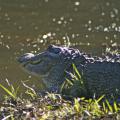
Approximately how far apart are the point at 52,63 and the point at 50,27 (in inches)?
200

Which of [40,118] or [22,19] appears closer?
[40,118]

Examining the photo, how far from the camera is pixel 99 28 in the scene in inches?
445

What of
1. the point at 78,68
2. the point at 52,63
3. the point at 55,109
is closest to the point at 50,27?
the point at 52,63

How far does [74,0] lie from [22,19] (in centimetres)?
287

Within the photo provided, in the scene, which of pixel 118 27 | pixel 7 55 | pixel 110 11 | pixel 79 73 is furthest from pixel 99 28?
pixel 79 73

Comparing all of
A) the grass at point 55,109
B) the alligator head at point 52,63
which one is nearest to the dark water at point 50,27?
the alligator head at point 52,63

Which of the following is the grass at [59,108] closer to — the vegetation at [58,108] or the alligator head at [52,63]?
the vegetation at [58,108]

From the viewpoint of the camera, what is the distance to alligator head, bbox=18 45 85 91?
6.14 metres

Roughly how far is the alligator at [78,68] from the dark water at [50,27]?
73cm

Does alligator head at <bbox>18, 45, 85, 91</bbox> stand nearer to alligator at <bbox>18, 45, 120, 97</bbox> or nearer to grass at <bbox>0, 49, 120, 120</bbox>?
alligator at <bbox>18, 45, 120, 97</bbox>

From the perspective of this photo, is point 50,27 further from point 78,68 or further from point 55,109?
point 55,109

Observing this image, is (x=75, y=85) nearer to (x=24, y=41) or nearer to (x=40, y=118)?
(x=40, y=118)

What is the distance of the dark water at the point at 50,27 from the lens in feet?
29.7

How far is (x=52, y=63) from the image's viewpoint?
20.7 ft
